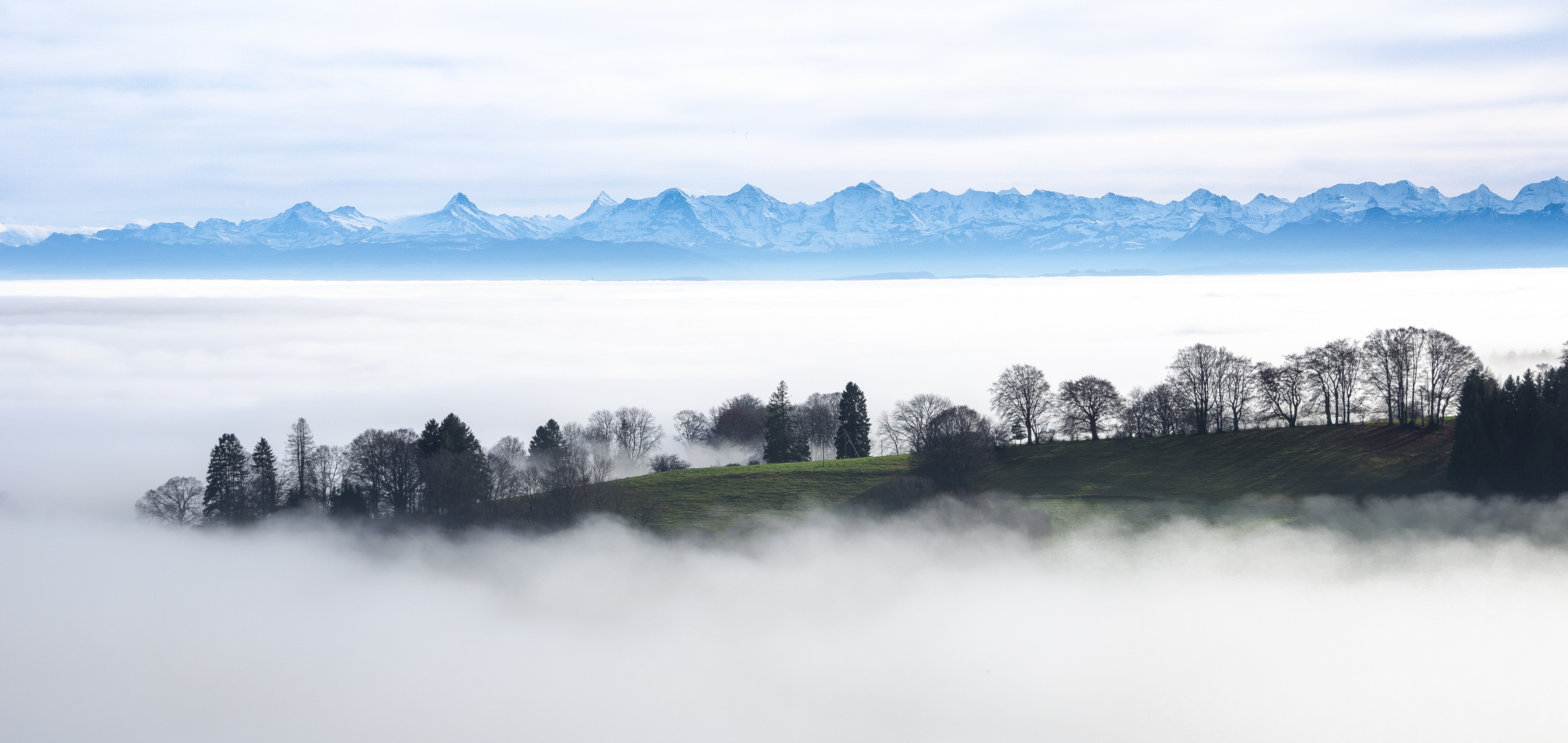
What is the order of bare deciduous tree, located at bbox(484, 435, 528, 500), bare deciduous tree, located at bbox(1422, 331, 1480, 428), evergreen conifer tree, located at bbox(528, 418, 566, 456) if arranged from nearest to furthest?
bare deciduous tree, located at bbox(1422, 331, 1480, 428) < bare deciduous tree, located at bbox(484, 435, 528, 500) < evergreen conifer tree, located at bbox(528, 418, 566, 456)

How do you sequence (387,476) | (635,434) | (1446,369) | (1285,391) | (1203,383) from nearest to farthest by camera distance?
1. (1446,369)
2. (1285,391)
3. (387,476)
4. (1203,383)
5. (635,434)

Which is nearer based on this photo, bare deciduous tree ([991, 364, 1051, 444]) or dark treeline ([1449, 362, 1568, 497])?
dark treeline ([1449, 362, 1568, 497])

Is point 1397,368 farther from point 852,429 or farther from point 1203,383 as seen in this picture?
point 852,429

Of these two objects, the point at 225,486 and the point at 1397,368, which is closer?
the point at 1397,368

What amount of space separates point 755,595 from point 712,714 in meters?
10.6

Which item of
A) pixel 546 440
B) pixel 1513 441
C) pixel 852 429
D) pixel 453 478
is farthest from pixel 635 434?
pixel 1513 441

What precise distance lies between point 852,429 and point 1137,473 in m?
33.1

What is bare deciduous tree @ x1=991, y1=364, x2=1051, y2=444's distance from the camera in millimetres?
92875

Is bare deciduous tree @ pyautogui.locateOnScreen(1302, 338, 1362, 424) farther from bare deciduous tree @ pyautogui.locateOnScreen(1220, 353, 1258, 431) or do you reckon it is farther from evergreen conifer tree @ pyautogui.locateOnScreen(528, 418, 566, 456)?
evergreen conifer tree @ pyautogui.locateOnScreen(528, 418, 566, 456)

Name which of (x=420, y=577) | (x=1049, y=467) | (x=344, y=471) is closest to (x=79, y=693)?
(x=420, y=577)

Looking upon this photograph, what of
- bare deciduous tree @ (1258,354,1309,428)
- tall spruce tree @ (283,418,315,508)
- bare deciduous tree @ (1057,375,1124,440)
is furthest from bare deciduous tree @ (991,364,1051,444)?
tall spruce tree @ (283,418,315,508)

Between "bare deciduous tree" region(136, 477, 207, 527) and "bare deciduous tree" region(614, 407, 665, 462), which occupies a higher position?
"bare deciduous tree" region(614, 407, 665, 462)

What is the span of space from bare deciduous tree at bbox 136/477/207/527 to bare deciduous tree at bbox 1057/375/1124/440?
78740 millimetres

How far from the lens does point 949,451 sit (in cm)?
8188
